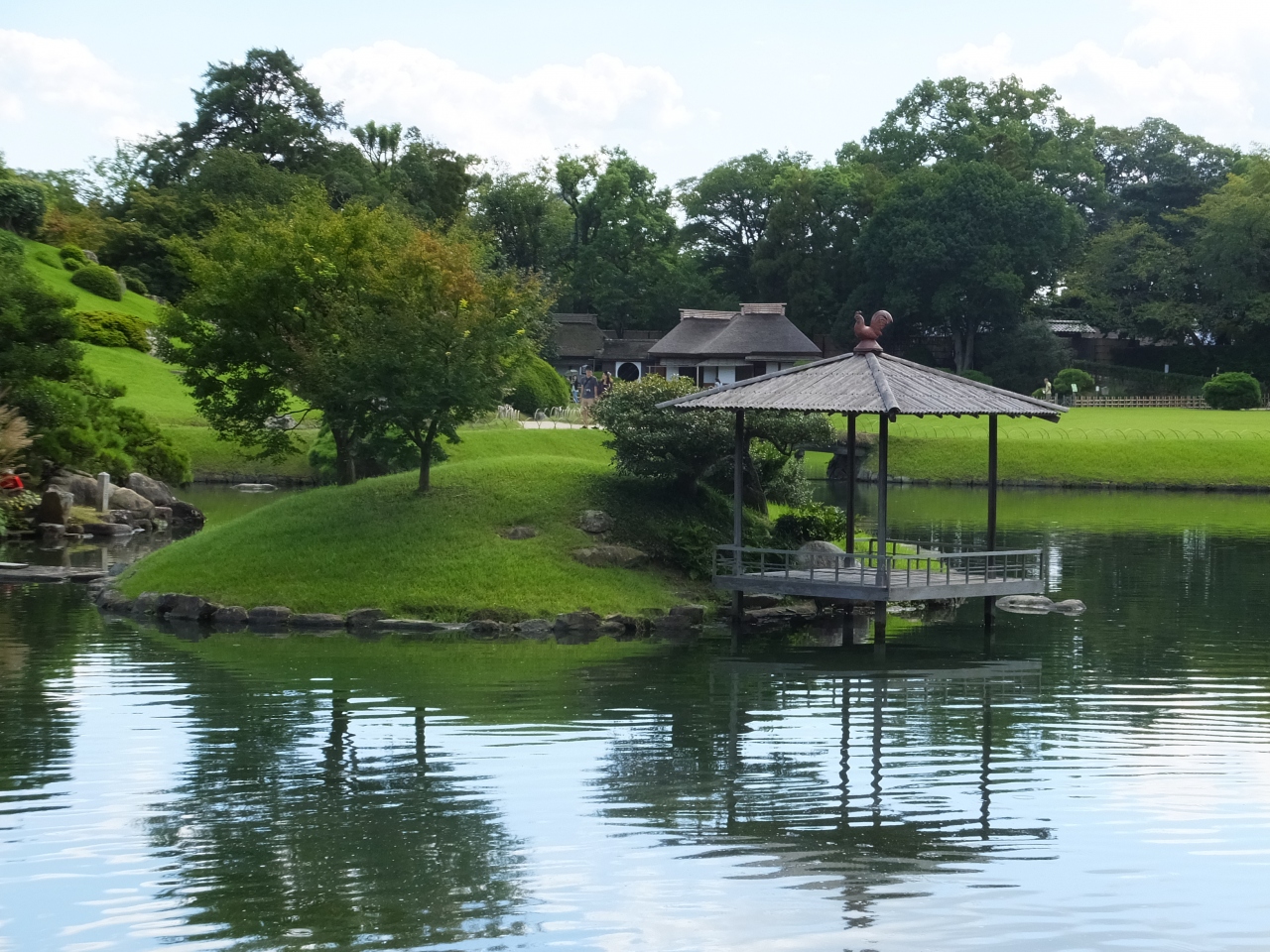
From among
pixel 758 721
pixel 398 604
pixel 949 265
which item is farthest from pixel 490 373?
pixel 949 265

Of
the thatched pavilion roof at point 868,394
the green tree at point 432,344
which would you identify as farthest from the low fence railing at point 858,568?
the green tree at point 432,344

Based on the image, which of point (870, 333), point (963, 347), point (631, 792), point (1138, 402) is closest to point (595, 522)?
point (870, 333)

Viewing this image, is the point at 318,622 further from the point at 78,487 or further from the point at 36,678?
the point at 78,487

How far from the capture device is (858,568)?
30.7 metres

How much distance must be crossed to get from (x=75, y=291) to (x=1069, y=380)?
57529 mm

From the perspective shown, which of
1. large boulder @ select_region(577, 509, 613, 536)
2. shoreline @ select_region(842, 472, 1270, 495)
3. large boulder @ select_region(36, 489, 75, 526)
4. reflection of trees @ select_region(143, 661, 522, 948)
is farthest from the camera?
shoreline @ select_region(842, 472, 1270, 495)

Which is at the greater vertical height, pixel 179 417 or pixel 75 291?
pixel 75 291

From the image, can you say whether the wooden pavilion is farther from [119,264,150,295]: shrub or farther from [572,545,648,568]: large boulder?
[119,264,150,295]: shrub

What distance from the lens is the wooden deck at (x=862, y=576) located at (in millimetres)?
27859

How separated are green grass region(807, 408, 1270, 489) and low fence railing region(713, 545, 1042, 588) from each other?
36.1 meters

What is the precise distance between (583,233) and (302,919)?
9968cm

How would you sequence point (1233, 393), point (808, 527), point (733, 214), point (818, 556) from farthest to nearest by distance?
point (733, 214)
point (1233, 393)
point (808, 527)
point (818, 556)

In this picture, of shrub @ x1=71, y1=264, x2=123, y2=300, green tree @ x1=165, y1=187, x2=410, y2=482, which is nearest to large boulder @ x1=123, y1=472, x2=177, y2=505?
green tree @ x1=165, y1=187, x2=410, y2=482

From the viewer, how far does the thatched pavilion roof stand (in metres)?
28.0
